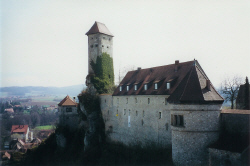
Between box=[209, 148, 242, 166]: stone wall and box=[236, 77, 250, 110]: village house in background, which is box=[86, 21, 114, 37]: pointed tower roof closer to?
box=[236, 77, 250, 110]: village house in background

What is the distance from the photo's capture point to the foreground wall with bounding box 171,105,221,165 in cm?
2012

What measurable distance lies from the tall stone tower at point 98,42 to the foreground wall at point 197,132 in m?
26.6

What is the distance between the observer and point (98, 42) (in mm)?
43812

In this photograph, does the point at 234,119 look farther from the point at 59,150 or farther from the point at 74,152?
the point at 59,150

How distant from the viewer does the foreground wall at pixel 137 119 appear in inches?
1040

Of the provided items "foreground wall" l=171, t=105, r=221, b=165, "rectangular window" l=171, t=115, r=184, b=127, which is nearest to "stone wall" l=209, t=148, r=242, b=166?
"foreground wall" l=171, t=105, r=221, b=165

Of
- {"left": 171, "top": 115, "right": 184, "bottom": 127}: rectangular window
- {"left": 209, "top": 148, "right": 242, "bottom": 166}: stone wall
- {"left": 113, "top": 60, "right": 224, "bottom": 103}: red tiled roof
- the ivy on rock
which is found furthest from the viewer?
the ivy on rock

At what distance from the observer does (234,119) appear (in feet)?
66.7

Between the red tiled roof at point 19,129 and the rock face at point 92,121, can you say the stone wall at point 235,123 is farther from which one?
the red tiled roof at point 19,129

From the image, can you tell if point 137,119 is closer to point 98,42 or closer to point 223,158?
point 223,158

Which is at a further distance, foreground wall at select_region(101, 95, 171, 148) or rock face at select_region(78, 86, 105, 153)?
rock face at select_region(78, 86, 105, 153)

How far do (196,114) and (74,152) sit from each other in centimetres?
2785

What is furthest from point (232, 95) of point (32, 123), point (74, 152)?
point (32, 123)

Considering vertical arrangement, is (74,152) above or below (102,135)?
below
